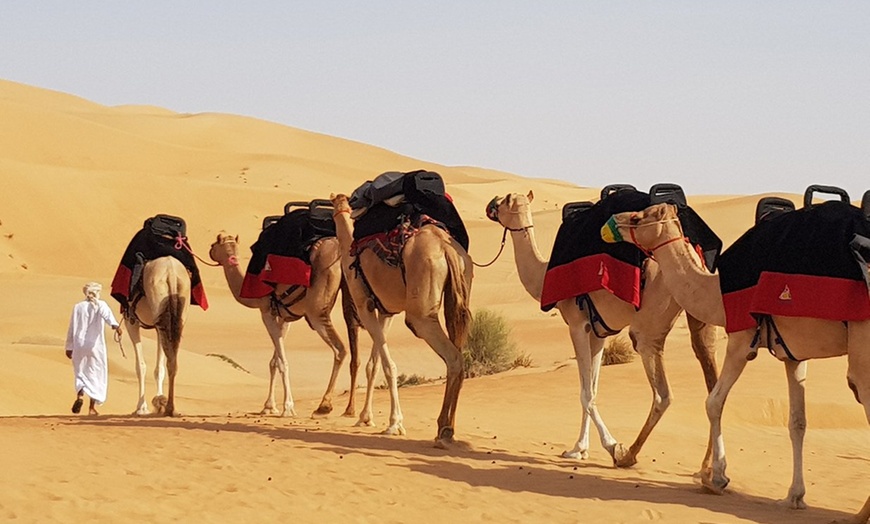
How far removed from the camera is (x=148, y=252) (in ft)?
53.5

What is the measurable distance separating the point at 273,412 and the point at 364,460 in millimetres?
5372

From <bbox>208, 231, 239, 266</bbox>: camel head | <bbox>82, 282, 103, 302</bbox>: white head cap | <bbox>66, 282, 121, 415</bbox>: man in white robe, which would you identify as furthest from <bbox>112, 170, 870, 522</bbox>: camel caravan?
<bbox>66, 282, 121, 415</bbox>: man in white robe

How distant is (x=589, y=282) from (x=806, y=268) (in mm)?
2670

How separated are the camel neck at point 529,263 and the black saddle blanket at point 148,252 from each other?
5.08 meters

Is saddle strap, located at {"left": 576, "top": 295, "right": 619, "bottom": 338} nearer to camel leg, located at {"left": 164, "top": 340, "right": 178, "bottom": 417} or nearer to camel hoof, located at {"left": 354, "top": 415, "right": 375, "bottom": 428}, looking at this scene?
camel hoof, located at {"left": 354, "top": 415, "right": 375, "bottom": 428}

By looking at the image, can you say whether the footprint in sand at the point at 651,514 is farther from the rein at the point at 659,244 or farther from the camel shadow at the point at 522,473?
the rein at the point at 659,244

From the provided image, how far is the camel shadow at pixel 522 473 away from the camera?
1016 centimetres

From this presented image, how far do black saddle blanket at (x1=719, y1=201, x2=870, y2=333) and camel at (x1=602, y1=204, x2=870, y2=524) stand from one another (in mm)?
168

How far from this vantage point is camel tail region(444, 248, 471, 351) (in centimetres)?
1277

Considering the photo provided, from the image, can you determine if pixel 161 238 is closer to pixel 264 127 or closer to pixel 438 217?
pixel 438 217

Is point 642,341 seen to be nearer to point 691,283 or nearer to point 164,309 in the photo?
point 691,283

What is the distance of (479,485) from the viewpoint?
10.7m

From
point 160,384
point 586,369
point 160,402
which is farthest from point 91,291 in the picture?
point 586,369

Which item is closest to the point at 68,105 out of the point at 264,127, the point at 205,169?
the point at 264,127
